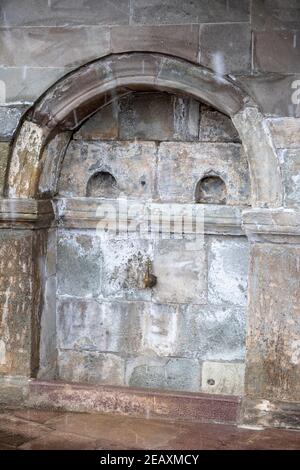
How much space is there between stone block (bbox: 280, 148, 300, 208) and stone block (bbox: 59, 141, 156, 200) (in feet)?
3.51

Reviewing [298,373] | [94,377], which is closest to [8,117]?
[94,377]

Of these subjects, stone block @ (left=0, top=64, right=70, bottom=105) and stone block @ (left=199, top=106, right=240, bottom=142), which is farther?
stone block @ (left=199, top=106, right=240, bottom=142)

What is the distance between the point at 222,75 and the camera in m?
4.99

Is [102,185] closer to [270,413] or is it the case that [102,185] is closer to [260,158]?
[260,158]

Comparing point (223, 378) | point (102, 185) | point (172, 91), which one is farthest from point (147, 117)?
point (223, 378)

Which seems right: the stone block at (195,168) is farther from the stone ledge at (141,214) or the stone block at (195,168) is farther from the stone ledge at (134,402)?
the stone ledge at (134,402)

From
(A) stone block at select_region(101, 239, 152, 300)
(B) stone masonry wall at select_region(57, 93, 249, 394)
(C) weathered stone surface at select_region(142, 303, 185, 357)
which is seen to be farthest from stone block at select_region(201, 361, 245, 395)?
(A) stone block at select_region(101, 239, 152, 300)

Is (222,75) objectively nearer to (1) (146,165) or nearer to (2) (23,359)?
(1) (146,165)

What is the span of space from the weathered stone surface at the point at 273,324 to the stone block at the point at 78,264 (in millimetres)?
1234

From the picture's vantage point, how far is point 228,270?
18.0 feet

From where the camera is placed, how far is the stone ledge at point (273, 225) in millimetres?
4855

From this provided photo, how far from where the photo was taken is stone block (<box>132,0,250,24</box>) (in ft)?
16.3

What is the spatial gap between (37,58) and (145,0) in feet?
2.54

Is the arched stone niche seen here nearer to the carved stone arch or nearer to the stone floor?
the carved stone arch
